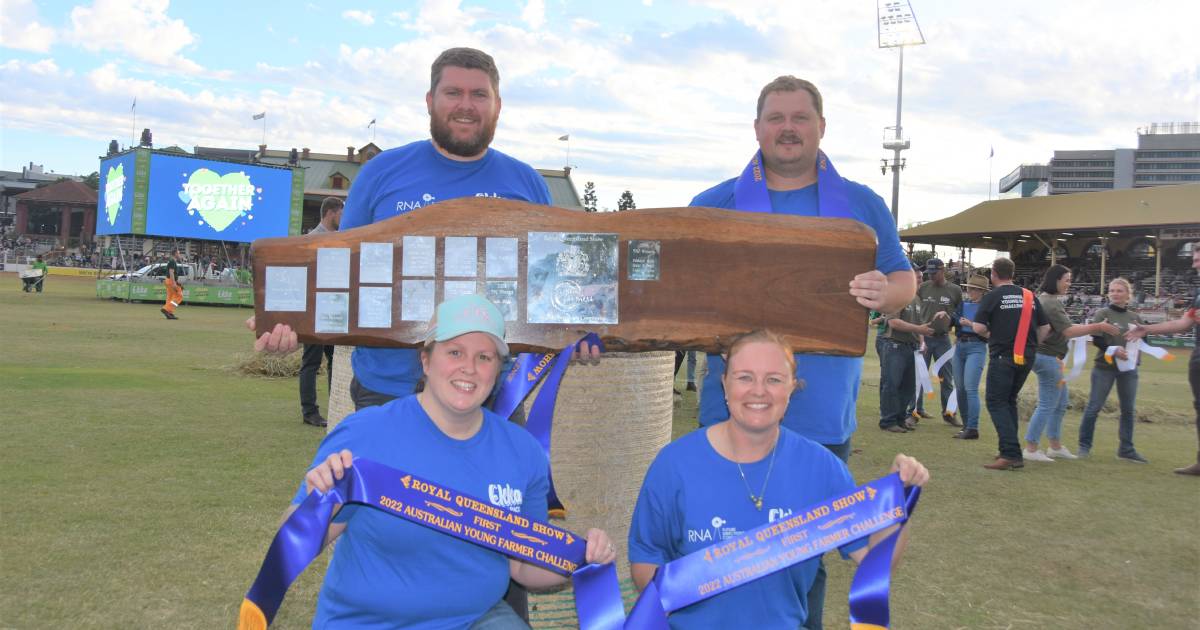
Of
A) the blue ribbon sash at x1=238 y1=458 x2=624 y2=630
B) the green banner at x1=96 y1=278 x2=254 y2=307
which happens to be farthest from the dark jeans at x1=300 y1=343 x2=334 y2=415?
the green banner at x1=96 y1=278 x2=254 y2=307

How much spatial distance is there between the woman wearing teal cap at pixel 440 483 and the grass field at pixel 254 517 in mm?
1714

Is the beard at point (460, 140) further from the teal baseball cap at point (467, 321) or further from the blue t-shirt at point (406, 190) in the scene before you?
the teal baseball cap at point (467, 321)

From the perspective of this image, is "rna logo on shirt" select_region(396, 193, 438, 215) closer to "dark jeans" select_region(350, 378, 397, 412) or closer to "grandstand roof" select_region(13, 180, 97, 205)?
"dark jeans" select_region(350, 378, 397, 412)

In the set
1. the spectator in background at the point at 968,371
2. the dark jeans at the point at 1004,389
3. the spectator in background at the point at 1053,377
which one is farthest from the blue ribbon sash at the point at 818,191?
the spectator in background at the point at 968,371

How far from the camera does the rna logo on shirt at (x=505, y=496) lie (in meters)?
2.46

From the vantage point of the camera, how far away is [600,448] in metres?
4.15

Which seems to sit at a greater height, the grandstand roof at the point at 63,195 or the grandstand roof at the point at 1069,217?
the grandstand roof at the point at 63,195

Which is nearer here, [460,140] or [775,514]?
[775,514]

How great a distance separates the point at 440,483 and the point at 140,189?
33849mm

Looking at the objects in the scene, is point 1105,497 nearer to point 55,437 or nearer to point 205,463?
point 205,463

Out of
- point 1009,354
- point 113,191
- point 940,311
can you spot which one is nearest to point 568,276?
point 1009,354

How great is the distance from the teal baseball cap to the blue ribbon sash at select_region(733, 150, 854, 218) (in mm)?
1197

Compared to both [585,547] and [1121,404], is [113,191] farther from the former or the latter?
[585,547]

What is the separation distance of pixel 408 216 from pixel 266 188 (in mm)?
33671
